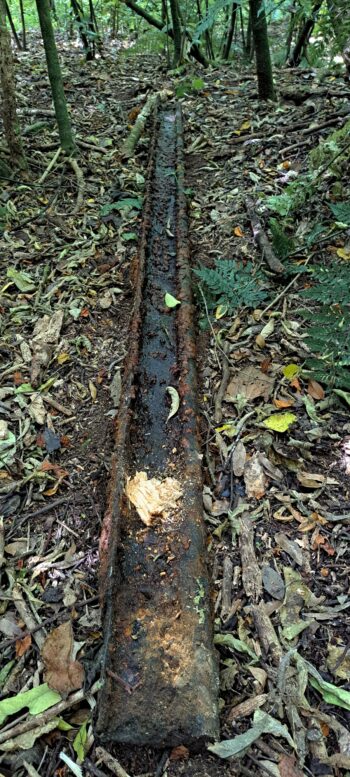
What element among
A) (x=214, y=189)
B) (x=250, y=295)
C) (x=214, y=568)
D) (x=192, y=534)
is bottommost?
(x=214, y=568)

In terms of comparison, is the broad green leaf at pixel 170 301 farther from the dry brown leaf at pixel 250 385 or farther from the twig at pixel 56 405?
the twig at pixel 56 405

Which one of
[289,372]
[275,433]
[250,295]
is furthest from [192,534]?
[250,295]

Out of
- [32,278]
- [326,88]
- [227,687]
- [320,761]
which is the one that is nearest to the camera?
[320,761]

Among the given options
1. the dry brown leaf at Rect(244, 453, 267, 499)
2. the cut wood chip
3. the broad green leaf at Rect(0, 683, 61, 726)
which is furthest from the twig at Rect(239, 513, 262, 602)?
the broad green leaf at Rect(0, 683, 61, 726)

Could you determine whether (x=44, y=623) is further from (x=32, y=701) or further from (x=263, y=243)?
(x=263, y=243)

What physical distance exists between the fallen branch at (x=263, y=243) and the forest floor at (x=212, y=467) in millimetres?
64

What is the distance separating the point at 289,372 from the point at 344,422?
489mm

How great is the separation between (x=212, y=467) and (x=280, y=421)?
0.48 meters

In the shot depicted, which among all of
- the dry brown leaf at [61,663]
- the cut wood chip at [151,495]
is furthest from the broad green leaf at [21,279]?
the dry brown leaf at [61,663]

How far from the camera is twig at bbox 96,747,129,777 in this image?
6.05 feet

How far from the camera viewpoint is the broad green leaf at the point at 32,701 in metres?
2.03

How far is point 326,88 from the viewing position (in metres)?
6.48

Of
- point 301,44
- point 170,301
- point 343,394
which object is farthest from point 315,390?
point 301,44

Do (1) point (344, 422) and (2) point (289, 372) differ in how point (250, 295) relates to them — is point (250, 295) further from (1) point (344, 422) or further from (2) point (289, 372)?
(1) point (344, 422)
